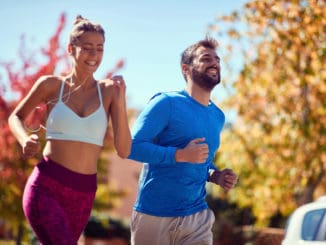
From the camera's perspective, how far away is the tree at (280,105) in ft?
44.9

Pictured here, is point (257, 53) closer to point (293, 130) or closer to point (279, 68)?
point (279, 68)

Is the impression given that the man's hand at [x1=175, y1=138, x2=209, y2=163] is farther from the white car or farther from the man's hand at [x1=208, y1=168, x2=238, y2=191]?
the white car

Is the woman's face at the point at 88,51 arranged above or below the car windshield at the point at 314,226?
above

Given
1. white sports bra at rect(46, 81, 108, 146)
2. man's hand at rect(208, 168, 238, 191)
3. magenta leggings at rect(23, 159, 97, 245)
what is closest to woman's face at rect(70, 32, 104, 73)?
white sports bra at rect(46, 81, 108, 146)

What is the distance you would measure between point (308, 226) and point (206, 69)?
2974 mm

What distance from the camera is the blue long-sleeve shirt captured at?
4.55 m

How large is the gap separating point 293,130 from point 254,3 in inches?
95.7

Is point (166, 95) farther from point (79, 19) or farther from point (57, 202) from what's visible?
point (57, 202)

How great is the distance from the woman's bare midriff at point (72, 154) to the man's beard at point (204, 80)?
3.56ft

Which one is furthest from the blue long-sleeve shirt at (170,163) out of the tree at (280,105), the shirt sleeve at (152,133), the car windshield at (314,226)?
the tree at (280,105)

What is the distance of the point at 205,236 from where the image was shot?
461 centimetres

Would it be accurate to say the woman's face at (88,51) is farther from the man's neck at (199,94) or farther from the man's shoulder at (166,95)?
the man's neck at (199,94)

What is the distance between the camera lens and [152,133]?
179 inches

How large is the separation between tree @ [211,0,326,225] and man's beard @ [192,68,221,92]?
8486mm
